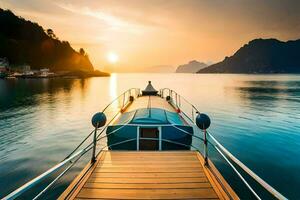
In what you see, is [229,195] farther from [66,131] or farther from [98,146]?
[66,131]

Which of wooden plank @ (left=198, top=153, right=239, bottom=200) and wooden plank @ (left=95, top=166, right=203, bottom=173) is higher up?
wooden plank @ (left=198, top=153, right=239, bottom=200)

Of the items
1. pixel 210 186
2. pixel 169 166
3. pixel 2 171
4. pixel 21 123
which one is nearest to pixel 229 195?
pixel 210 186

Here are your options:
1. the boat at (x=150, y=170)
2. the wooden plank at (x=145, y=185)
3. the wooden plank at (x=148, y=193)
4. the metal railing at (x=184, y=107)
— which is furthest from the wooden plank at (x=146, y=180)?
the metal railing at (x=184, y=107)

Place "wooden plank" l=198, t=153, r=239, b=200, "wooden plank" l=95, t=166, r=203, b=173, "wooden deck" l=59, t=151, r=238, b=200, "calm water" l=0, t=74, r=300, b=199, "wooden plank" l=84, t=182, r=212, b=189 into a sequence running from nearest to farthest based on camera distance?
"wooden plank" l=198, t=153, r=239, b=200, "wooden deck" l=59, t=151, r=238, b=200, "wooden plank" l=84, t=182, r=212, b=189, "wooden plank" l=95, t=166, r=203, b=173, "calm water" l=0, t=74, r=300, b=199

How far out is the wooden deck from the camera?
7.07 m

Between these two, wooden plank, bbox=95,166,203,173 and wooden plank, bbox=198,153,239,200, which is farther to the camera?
wooden plank, bbox=95,166,203,173

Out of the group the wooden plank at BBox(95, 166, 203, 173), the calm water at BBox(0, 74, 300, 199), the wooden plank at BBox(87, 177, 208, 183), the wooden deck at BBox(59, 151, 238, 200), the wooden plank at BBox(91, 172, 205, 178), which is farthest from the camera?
the calm water at BBox(0, 74, 300, 199)

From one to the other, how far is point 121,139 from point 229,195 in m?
7.56

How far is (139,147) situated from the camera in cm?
1330

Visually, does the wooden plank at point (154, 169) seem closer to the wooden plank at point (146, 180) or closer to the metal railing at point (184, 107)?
the wooden plank at point (146, 180)

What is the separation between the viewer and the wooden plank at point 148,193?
6965 mm

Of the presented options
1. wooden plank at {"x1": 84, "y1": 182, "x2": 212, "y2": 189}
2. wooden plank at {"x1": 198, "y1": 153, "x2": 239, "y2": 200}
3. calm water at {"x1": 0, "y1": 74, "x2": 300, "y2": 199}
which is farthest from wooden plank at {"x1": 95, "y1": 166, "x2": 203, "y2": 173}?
calm water at {"x1": 0, "y1": 74, "x2": 300, "y2": 199}

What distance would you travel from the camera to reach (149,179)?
26.9ft

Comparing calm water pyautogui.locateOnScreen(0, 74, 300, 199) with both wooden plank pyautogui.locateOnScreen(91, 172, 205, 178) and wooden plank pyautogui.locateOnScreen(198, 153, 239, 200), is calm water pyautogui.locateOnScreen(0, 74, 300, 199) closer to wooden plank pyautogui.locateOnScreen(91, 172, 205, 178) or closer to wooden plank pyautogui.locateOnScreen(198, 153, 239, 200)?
wooden plank pyautogui.locateOnScreen(91, 172, 205, 178)
